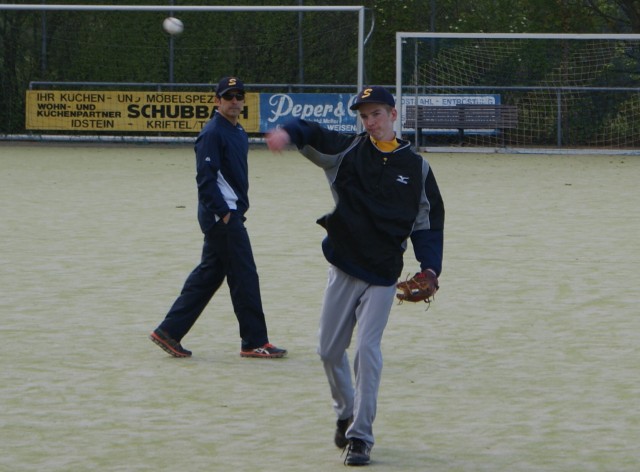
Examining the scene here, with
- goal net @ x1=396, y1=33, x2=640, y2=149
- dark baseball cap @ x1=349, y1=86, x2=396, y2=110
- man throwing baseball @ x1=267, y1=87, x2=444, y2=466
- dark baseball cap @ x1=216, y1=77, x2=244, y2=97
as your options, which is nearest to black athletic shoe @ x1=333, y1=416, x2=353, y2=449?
man throwing baseball @ x1=267, y1=87, x2=444, y2=466

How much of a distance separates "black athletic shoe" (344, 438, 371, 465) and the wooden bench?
23232 millimetres

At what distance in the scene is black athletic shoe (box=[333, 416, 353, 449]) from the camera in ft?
21.0

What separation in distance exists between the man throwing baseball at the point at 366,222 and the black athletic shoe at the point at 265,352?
2159 mm

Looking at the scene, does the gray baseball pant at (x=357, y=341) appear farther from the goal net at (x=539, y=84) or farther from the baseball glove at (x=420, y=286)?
the goal net at (x=539, y=84)

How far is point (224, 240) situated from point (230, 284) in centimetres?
28

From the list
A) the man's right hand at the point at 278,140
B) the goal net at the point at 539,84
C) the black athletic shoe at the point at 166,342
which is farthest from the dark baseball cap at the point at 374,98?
the goal net at the point at 539,84

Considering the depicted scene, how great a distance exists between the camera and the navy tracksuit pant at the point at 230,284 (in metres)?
8.48

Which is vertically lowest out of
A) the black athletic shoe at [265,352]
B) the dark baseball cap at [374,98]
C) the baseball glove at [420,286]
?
the black athletic shoe at [265,352]

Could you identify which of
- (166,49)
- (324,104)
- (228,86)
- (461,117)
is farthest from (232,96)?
(166,49)

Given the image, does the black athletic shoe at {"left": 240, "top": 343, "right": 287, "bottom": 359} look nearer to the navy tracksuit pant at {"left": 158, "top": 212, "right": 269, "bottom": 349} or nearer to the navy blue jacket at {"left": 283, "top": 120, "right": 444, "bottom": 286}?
the navy tracksuit pant at {"left": 158, "top": 212, "right": 269, "bottom": 349}

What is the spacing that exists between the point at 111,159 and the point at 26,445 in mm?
21048

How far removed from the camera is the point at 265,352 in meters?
8.55

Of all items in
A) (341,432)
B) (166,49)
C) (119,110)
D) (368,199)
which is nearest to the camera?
(368,199)

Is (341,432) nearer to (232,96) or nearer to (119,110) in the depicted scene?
(232,96)
